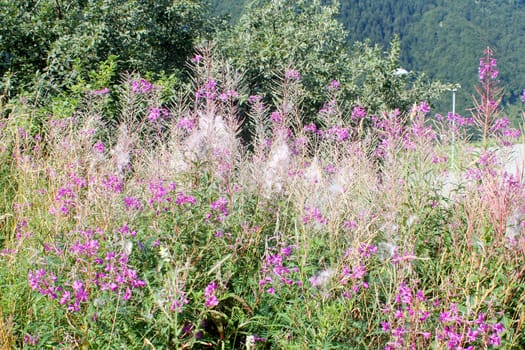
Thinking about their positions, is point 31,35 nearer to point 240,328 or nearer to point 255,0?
point 255,0

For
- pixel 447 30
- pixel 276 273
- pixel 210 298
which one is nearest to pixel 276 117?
pixel 276 273

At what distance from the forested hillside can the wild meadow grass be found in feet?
254

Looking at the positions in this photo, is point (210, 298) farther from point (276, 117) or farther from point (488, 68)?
point (488, 68)

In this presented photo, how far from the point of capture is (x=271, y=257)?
235 cm

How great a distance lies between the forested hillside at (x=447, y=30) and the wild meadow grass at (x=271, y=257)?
254 ft

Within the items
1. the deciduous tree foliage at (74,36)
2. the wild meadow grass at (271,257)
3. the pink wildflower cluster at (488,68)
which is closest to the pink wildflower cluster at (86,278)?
the wild meadow grass at (271,257)

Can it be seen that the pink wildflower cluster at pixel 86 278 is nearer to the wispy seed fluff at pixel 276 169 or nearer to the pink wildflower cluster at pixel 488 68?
the wispy seed fluff at pixel 276 169

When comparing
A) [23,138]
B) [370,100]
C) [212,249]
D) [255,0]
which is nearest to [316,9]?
[255,0]

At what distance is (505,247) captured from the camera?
2.20 m

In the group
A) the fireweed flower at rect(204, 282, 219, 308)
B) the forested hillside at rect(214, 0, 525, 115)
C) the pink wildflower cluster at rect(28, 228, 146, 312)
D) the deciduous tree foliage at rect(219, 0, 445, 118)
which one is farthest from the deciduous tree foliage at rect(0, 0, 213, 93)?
the forested hillside at rect(214, 0, 525, 115)

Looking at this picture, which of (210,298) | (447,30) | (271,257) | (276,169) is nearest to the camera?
(210,298)

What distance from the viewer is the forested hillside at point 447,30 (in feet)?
269

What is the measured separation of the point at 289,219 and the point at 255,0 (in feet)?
26.8

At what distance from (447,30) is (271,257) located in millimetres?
96697
